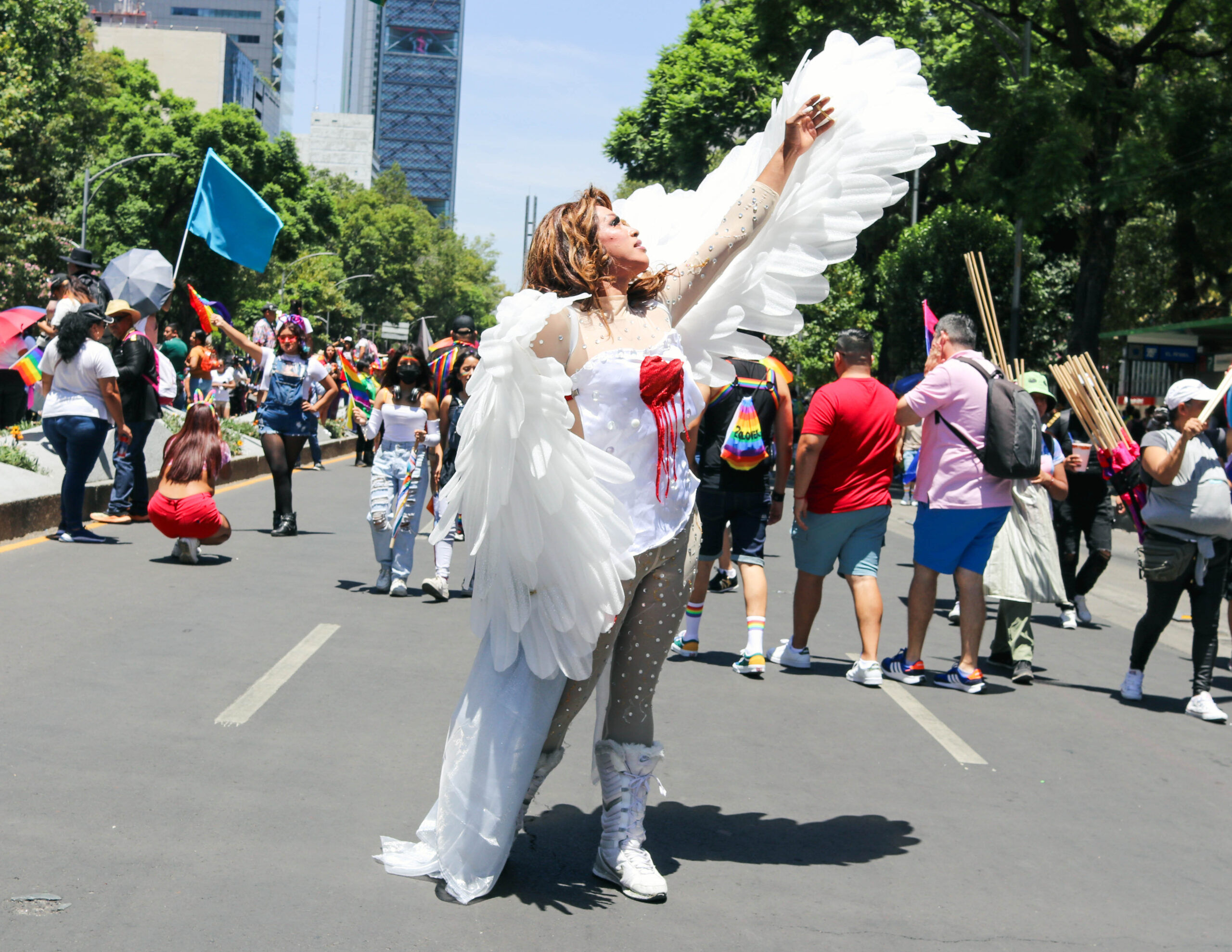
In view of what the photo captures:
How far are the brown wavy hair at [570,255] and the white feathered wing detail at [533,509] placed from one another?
260 mm

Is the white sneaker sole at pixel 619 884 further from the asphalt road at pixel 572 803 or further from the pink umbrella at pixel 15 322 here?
the pink umbrella at pixel 15 322

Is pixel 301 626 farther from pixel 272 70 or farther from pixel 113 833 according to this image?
pixel 272 70

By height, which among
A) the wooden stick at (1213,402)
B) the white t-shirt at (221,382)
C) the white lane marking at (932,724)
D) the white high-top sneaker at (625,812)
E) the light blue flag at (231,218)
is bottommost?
the white lane marking at (932,724)

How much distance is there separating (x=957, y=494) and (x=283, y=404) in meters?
6.90

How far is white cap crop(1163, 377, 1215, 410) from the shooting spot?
692 centimetres

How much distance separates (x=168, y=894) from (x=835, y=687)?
4283 millimetres

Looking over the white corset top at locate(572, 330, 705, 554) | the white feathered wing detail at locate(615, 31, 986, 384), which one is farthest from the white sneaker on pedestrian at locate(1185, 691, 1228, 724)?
the white corset top at locate(572, 330, 705, 554)

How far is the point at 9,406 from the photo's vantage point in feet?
55.0

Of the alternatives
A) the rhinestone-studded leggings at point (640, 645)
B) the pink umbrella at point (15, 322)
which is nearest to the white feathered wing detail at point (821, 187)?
the rhinestone-studded leggings at point (640, 645)

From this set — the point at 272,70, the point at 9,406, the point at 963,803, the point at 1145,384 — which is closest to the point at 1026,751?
the point at 963,803

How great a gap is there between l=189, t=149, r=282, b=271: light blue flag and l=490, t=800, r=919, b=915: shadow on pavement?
11054 millimetres

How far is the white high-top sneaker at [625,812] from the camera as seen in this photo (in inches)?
156

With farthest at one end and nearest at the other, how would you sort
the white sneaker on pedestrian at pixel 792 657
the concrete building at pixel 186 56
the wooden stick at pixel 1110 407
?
the concrete building at pixel 186 56 < the white sneaker on pedestrian at pixel 792 657 < the wooden stick at pixel 1110 407

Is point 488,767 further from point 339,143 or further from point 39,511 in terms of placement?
point 339,143
